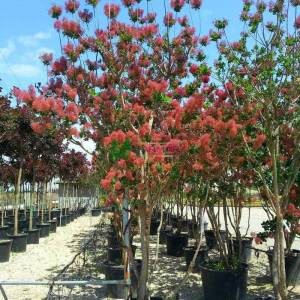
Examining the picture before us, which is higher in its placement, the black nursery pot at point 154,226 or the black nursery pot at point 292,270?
the black nursery pot at point 154,226

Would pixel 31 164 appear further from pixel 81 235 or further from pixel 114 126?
pixel 114 126

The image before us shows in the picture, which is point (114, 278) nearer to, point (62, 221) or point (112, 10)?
point (112, 10)

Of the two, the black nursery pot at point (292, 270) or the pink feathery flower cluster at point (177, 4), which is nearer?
the pink feathery flower cluster at point (177, 4)

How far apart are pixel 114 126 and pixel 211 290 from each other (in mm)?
2382

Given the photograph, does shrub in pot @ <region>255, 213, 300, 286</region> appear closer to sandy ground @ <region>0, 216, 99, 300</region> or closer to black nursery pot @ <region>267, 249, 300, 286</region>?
black nursery pot @ <region>267, 249, 300, 286</region>

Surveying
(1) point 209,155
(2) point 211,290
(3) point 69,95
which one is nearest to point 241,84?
(1) point 209,155

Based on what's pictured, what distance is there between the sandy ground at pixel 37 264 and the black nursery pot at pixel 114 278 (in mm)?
871

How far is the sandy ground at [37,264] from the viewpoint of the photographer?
612 cm

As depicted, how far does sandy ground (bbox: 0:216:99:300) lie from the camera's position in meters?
6.12

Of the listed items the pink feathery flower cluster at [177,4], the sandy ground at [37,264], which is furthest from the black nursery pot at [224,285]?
the pink feathery flower cluster at [177,4]

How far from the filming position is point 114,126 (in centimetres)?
512

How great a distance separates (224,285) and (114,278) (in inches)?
60.5

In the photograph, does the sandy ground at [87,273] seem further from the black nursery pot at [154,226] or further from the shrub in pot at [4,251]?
the black nursery pot at [154,226]

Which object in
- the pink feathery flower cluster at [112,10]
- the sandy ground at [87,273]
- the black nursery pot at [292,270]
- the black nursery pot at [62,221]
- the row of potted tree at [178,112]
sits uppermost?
the pink feathery flower cluster at [112,10]
